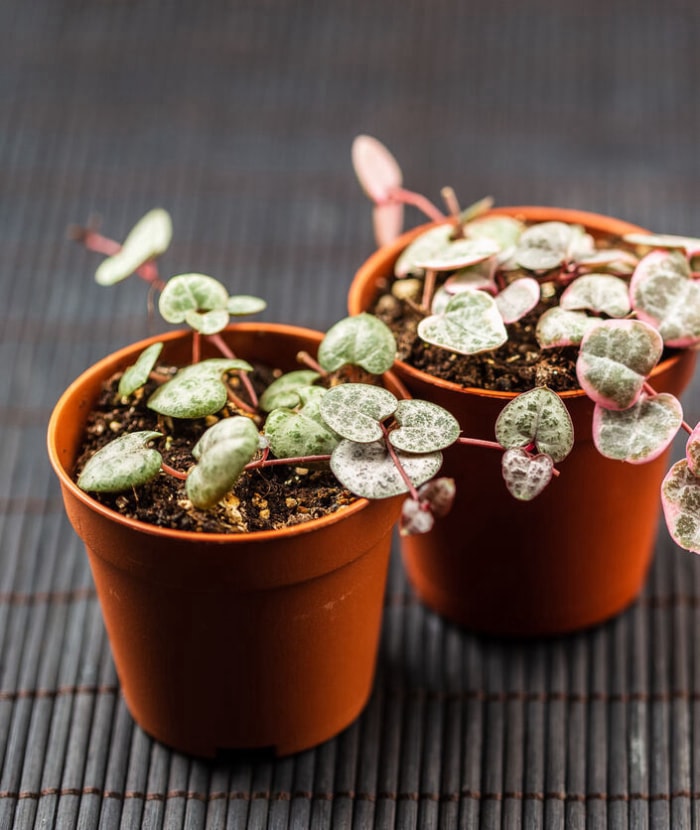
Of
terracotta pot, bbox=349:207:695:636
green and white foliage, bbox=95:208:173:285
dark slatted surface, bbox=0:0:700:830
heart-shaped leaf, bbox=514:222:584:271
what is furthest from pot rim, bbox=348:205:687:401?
dark slatted surface, bbox=0:0:700:830

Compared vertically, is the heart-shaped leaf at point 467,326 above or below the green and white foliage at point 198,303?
above

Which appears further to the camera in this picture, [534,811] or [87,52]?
[87,52]

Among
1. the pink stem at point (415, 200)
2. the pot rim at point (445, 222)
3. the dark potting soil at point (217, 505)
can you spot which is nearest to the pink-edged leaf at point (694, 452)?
the pot rim at point (445, 222)

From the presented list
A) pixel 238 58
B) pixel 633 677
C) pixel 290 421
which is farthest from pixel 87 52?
pixel 633 677

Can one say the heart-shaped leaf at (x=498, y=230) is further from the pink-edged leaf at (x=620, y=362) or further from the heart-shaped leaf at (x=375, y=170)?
the pink-edged leaf at (x=620, y=362)

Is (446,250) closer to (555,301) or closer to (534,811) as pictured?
(555,301)
